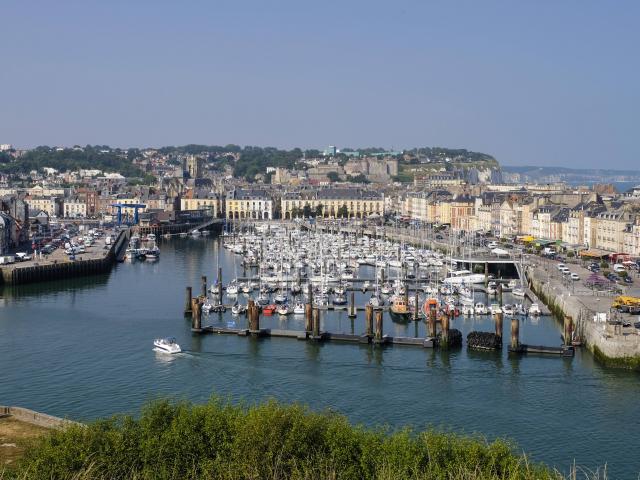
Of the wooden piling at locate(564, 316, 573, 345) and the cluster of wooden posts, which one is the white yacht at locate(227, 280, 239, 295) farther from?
the wooden piling at locate(564, 316, 573, 345)

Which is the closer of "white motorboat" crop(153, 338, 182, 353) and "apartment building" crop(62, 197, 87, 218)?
"white motorboat" crop(153, 338, 182, 353)

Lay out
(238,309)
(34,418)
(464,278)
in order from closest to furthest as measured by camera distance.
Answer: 1. (34,418)
2. (238,309)
3. (464,278)

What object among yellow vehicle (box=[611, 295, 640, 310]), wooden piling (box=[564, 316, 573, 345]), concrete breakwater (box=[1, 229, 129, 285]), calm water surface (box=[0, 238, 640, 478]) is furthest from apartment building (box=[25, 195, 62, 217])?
wooden piling (box=[564, 316, 573, 345])

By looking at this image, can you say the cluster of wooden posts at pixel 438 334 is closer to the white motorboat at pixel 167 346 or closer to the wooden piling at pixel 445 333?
the wooden piling at pixel 445 333

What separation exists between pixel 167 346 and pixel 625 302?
13149 mm

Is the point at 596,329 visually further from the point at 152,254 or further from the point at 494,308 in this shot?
the point at 152,254

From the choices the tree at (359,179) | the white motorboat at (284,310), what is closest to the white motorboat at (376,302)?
the white motorboat at (284,310)

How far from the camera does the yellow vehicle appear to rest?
2642 cm

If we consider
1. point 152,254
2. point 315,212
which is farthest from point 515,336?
point 315,212

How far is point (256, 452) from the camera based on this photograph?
39.3ft

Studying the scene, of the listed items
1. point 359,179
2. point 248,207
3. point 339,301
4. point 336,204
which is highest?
point 359,179

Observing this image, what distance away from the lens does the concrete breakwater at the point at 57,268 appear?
123ft

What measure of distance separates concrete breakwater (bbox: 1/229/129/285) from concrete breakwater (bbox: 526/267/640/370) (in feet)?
66.6

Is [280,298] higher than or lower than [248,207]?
lower
